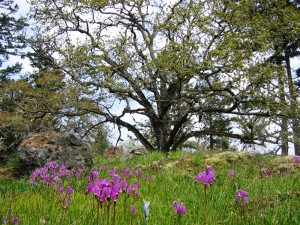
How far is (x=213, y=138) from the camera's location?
1187 inches

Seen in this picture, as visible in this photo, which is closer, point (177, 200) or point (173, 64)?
point (177, 200)

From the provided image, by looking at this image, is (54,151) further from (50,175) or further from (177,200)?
(177,200)

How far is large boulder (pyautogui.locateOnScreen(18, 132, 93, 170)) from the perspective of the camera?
34.9 ft

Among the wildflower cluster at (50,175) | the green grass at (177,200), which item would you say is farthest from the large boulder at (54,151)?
the wildflower cluster at (50,175)

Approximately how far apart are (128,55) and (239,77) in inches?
255

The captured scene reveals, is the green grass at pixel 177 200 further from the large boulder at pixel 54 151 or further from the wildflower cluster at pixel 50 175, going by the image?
the large boulder at pixel 54 151

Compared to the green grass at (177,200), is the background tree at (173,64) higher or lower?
higher

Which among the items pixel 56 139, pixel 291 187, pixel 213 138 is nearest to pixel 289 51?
pixel 213 138

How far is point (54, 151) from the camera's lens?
10.7 m

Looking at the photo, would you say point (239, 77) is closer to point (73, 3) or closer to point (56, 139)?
point (56, 139)

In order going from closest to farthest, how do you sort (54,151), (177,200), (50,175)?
(177,200) → (50,175) → (54,151)

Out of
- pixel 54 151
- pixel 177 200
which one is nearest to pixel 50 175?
pixel 177 200

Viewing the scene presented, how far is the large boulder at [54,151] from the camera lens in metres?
10.6

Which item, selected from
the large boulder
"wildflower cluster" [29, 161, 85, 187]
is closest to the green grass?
"wildflower cluster" [29, 161, 85, 187]
